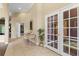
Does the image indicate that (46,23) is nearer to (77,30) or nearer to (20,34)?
(20,34)

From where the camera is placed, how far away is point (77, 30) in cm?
388

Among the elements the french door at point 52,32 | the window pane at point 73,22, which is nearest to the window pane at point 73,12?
the window pane at point 73,22

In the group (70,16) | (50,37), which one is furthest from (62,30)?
(50,37)

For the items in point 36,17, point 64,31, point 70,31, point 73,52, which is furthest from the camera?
point 36,17

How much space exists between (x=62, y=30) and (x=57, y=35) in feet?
1.48

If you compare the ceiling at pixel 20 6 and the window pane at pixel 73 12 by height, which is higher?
the ceiling at pixel 20 6

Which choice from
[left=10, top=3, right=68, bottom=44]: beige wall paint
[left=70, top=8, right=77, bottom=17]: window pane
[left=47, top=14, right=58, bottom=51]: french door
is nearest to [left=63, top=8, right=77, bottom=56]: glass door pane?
[left=70, top=8, right=77, bottom=17]: window pane

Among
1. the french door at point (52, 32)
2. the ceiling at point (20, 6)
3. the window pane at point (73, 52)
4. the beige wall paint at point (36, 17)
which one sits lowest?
the window pane at point (73, 52)

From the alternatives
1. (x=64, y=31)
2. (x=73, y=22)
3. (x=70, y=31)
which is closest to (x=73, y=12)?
(x=73, y=22)

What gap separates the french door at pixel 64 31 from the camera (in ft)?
13.1

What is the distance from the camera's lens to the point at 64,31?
15.1 ft

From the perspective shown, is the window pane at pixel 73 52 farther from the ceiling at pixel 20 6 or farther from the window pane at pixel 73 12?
the ceiling at pixel 20 6

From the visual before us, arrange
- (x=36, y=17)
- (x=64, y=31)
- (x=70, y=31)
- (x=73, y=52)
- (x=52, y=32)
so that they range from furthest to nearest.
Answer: (x=36, y=17), (x=52, y=32), (x=64, y=31), (x=70, y=31), (x=73, y=52)

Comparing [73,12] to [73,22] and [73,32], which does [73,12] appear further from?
[73,32]
